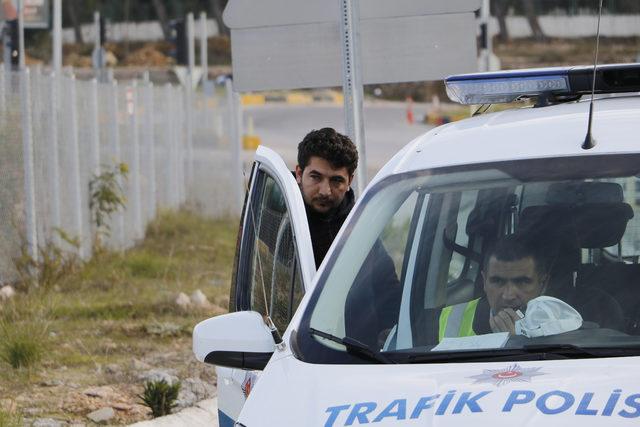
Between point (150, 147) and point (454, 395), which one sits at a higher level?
point (454, 395)

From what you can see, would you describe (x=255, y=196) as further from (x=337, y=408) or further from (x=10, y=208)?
(x=10, y=208)

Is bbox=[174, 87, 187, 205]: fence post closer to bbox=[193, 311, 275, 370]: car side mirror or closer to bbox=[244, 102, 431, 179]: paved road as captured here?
bbox=[244, 102, 431, 179]: paved road

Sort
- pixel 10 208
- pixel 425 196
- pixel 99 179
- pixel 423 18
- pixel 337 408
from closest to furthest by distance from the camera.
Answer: pixel 337 408 < pixel 425 196 < pixel 423 18 < pixel 10 208 < pixel 99 179

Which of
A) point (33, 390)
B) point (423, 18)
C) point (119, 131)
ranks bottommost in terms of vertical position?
point (33, 390)

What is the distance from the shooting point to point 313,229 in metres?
5.90

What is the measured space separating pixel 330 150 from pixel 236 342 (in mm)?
2100

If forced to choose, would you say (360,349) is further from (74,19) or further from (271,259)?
(74,19)

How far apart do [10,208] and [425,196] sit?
8.03 meters

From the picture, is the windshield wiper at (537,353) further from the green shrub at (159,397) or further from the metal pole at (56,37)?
the metal pole at (56,37)

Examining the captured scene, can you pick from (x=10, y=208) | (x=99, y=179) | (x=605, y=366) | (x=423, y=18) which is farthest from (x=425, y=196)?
(x=99, y=179)

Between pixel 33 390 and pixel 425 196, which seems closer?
pixel 425 196

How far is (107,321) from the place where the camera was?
11602 millimetres

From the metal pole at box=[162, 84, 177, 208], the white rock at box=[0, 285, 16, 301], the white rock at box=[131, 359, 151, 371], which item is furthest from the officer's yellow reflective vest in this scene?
the metal pole at box=[162, 84, 177, 208]

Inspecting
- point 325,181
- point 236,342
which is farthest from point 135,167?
point 236,342
